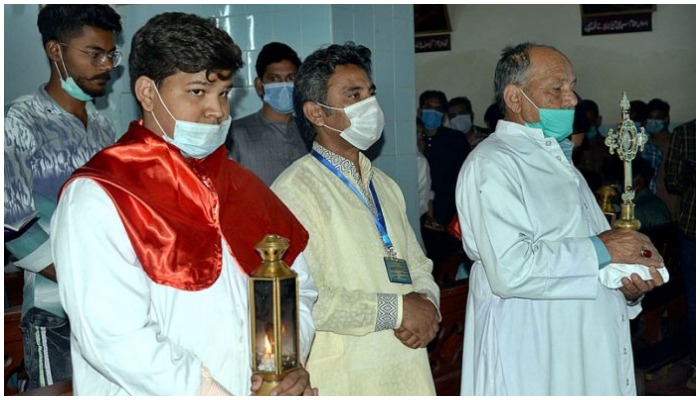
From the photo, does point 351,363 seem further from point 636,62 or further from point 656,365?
point 636,62

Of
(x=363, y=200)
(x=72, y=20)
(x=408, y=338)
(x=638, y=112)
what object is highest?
(x=72, y=20)

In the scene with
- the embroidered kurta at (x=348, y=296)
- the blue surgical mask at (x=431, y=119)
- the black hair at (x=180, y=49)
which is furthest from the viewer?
the blue surgical mask at (x=431, y=119)

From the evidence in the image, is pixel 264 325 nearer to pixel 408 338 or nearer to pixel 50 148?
pixel 408 338

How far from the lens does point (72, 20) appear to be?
3.44 meters

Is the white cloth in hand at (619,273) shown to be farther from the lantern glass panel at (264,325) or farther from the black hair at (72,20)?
the black hair at (72,20)

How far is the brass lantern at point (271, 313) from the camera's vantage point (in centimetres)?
203

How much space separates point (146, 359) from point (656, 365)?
4251mm

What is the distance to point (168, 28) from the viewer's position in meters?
2.28

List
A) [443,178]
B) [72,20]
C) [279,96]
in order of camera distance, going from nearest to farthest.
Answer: [72,20] < [279,96] < [443,178]

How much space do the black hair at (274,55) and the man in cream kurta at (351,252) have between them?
1.52 metres

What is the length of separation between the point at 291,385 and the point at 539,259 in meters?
1.10

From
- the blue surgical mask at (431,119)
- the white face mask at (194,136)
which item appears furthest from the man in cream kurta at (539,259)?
the blue surgical mask at (431,119)

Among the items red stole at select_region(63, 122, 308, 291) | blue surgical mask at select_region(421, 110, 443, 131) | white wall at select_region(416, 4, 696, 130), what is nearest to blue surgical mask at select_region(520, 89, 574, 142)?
red stole at select_region(63, 122, 308, 291)

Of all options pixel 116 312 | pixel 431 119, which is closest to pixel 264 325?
pixel 116 312
